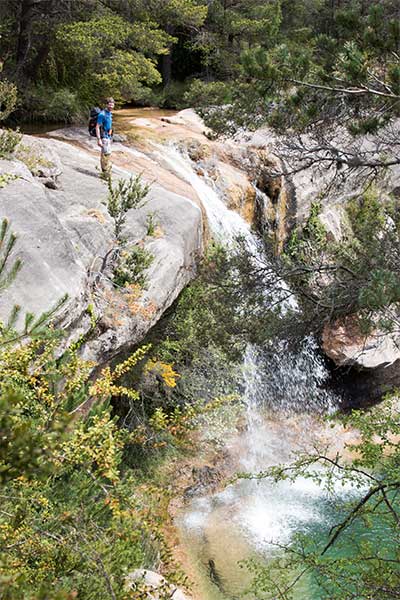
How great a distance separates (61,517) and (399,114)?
183 inches

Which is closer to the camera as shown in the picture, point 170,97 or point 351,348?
point 351,348

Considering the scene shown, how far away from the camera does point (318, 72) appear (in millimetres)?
5289

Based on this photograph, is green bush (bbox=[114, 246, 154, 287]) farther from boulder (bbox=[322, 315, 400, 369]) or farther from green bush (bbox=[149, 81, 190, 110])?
green bush (bbox=[149, 81, 190, 110])

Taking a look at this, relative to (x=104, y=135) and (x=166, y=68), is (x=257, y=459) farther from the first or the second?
(x=166, y=68)

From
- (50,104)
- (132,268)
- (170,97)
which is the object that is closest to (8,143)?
(132,268)

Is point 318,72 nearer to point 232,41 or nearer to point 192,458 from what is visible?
point 192,458

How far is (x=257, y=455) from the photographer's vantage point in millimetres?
10383

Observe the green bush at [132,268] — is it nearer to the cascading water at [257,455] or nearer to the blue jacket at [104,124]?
the cascading water at [257,455]

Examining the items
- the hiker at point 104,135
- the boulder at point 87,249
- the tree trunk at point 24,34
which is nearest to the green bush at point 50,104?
the tree trunk at point 24,34

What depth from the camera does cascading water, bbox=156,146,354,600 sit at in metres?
7.80

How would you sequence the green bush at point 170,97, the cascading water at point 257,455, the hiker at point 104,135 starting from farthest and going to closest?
the green bush at point 170,97
the hiker at point 104,135
the cascading water at point 257,455

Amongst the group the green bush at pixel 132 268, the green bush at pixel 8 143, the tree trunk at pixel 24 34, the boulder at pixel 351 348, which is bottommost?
the boulder at pixel 351 348

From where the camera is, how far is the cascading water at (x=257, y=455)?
7.80m

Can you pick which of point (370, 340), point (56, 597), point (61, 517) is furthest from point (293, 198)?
point (56, 597)
